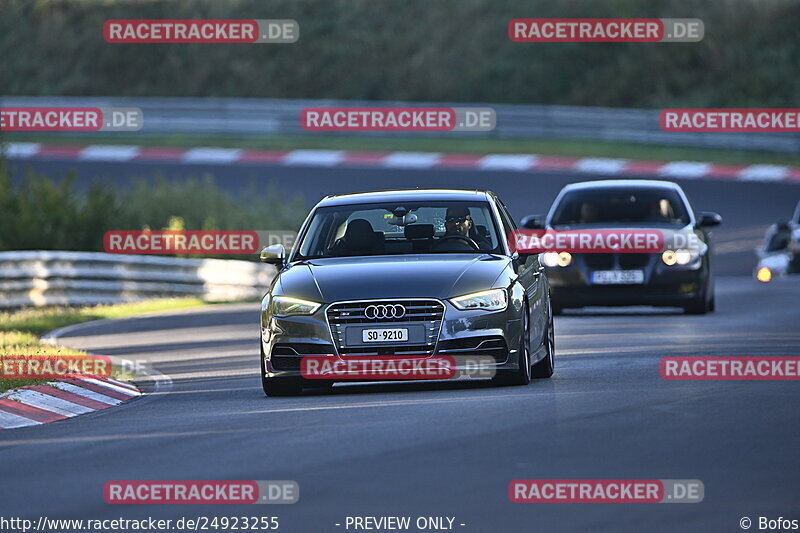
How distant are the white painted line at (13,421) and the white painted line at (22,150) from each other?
107ft

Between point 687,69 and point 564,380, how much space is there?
37.9 m

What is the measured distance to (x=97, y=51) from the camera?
2383 inches

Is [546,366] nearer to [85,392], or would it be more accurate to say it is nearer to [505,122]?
[85,392]

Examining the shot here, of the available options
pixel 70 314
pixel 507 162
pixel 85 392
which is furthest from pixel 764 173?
pixel 85 392

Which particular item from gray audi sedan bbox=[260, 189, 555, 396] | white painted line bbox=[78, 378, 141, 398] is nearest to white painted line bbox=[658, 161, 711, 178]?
white painted line bbox=[78, 378, 141, 398]

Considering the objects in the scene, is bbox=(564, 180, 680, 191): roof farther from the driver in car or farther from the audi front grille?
the audi front grille

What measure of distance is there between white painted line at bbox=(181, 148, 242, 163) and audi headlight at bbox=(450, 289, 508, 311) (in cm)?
3117

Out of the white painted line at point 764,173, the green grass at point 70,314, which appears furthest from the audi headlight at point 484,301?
the white painted line at point 764,173

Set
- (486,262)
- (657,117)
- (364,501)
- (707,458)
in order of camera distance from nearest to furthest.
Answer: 1. (364,501)
2. (707,458)
3. (486,262)
4. (657,117)

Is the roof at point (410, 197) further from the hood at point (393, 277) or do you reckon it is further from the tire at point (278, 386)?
the tire at point (278, 386)

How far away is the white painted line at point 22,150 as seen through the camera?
1785 inches

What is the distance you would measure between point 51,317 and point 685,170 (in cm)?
1828

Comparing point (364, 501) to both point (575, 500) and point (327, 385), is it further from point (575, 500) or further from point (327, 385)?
point (327, 385)

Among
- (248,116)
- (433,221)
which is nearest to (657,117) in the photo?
(248,116)
